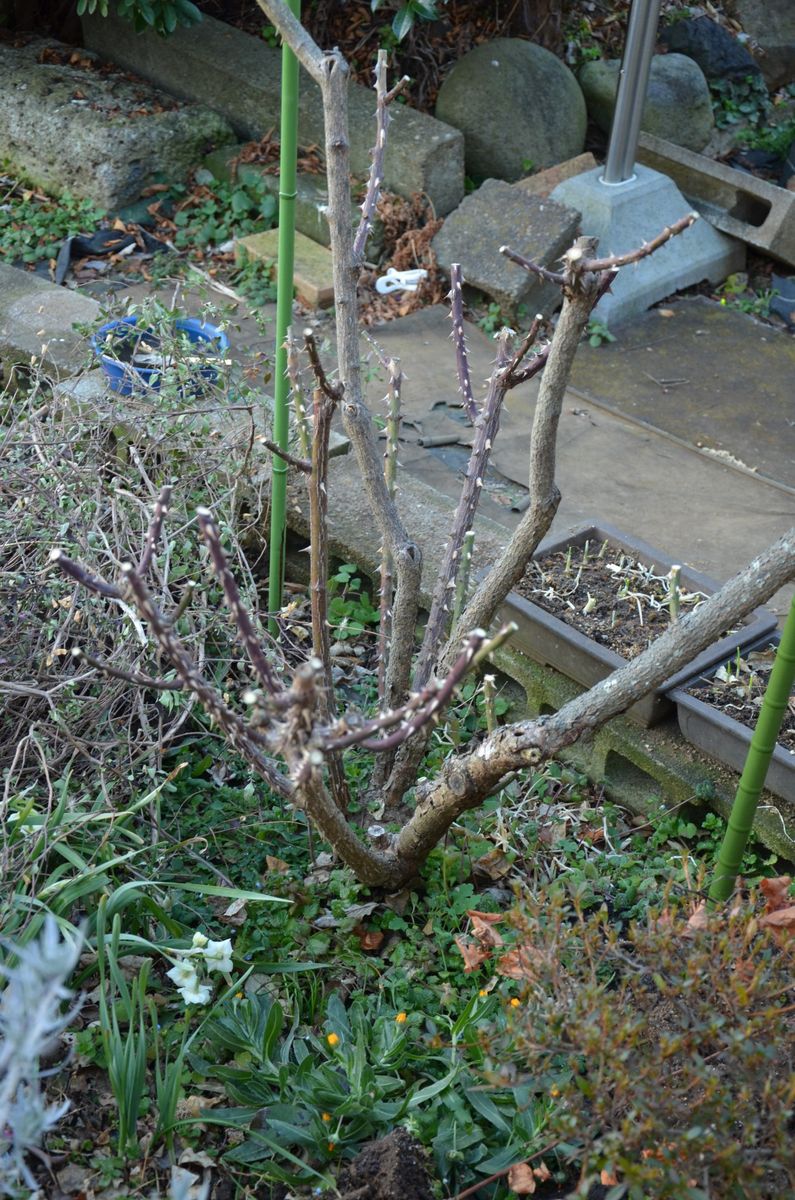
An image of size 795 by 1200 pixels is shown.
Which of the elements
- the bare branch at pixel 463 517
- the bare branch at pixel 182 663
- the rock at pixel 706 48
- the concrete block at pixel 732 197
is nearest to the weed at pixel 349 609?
the bare branch at pixel 463 517

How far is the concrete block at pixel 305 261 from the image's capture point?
18.7 ft

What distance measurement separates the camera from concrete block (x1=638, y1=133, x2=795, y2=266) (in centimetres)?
616

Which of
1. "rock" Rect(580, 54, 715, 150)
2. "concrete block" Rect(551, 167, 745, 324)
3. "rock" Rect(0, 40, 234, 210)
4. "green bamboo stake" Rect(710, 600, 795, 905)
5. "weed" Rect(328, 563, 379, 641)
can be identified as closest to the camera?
"green bamboo stake" Rect(710, 600, 795, 905)

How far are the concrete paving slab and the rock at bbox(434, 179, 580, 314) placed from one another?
400mm

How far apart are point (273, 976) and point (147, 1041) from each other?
1.03 feet

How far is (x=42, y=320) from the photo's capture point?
4492 millimetres

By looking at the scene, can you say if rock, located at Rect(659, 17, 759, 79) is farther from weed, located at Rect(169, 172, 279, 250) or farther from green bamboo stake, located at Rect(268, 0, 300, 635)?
green bamboo stake, located at Rect(268, 0, 300, 635)

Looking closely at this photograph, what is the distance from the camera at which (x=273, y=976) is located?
260 centimetres

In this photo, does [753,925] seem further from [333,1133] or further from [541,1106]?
[333,1133]

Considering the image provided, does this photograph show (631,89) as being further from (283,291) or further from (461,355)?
(461,355)

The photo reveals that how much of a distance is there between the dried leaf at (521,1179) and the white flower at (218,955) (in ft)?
2.14

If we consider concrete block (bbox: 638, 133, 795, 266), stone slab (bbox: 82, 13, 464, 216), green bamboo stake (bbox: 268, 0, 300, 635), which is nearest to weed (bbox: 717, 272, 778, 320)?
concrete block (bbox: 638, 133, 795, 266)

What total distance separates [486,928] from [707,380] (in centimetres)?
355

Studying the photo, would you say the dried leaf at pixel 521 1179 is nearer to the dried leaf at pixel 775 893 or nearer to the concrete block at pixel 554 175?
the dried leaf at pixel 775 893
